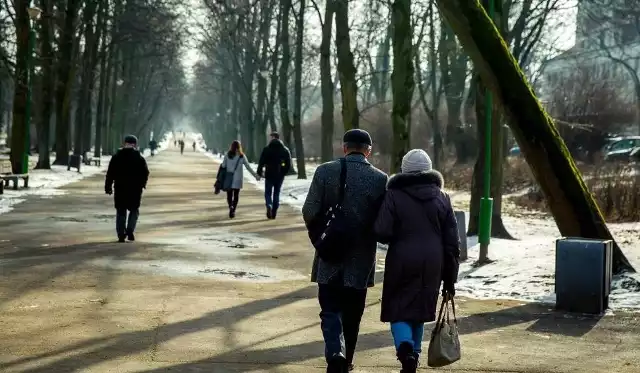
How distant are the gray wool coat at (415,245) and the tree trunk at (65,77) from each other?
104 ft

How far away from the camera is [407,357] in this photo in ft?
19.3

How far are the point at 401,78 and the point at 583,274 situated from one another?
10.1 m

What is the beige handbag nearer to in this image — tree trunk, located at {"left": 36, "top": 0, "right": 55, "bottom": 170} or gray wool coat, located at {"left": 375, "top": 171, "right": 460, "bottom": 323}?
gray wool coat, located at {"left": 375, "top": 171, "right": 460, "bottom": 323}

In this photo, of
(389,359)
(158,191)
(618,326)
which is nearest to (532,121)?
(618,326)

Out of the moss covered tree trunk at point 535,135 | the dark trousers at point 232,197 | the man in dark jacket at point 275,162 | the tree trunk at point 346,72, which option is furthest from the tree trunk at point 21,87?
the moss covered tree trunk at point 535,135

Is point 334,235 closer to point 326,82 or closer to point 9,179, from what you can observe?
point 9,179

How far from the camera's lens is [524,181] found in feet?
103

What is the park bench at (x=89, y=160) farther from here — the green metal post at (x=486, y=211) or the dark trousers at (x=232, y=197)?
the green metal post at (x=486, y=211)

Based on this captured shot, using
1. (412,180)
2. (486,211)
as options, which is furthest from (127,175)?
(412,180)

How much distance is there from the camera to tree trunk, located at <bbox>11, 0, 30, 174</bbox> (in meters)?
29.1

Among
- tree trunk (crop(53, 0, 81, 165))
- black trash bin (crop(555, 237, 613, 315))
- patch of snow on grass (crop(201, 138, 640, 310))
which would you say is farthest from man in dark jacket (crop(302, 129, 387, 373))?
tree trunk (crop(53, 0, 81, 165))

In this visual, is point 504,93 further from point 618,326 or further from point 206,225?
point 206,225

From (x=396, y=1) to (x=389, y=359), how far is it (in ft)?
41.3

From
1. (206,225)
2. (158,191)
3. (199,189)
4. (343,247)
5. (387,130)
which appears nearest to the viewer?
(343,247)
